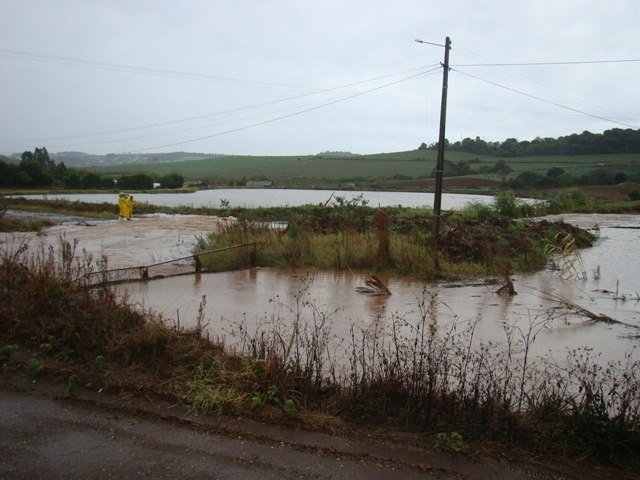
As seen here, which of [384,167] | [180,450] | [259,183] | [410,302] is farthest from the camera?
[384,167]

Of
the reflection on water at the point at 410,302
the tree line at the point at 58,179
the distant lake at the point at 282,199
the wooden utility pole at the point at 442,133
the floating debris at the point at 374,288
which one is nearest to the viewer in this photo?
the reflection on water at the point at 410,302

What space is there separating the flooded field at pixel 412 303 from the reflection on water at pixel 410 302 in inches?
0.8

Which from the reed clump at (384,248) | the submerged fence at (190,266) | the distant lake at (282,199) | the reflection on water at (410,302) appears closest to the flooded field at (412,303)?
the reflection on water at (410,302)

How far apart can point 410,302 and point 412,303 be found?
0.13 meters

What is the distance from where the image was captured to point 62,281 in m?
7.15

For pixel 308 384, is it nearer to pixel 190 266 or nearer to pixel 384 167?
pixel 190 266

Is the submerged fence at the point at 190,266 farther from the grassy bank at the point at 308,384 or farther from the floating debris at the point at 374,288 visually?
the grassy bank at the point at 308,384

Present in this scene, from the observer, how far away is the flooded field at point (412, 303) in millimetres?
8711

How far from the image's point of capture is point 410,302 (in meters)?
11.4

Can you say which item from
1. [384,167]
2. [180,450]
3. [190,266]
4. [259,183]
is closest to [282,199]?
[259,183]

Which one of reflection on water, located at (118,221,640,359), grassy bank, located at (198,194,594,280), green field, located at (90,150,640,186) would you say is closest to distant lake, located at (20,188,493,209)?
green field, located at (90,150,640,186)

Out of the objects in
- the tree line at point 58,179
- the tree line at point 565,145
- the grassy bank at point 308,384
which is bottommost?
the grassy bank at point 308,384

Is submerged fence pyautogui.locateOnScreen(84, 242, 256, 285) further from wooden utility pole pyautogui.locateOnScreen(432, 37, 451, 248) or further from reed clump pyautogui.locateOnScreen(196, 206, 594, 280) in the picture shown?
wooden utility pole pyautogui.locateOnScreen(432, 37, 451, 248)

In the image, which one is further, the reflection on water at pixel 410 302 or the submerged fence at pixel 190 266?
the submerged fence at pixel 190 266
